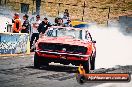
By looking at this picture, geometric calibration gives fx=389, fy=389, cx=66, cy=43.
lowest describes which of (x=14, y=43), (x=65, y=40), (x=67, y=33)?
(x=14, y=43)

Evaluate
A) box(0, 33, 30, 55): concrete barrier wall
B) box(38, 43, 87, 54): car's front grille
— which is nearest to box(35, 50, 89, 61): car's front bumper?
box(38, 43, 87, 54): car's front grille

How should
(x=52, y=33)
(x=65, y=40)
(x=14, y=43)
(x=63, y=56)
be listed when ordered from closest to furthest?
(x=63, y=56)
(x=65, y=40)
(x=52, y=33)
(x=14, y=43)

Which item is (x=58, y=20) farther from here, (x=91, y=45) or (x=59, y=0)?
(x=59, y=0)

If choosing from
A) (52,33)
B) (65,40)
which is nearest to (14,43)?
(52,33)

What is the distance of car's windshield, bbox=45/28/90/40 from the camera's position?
44.7 ft

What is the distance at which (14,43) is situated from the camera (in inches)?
693

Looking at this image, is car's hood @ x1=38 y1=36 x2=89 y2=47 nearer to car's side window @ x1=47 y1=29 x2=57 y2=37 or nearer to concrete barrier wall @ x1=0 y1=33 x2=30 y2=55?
car's side window @ x1=47 y1=29 x2=57 y2=37

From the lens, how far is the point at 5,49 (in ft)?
55.4

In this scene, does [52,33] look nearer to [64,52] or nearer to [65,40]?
[65,40]

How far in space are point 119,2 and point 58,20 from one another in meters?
33.2

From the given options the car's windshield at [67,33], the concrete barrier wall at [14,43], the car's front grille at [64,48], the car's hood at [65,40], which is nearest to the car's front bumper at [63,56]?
the car's front grille at [64,48]

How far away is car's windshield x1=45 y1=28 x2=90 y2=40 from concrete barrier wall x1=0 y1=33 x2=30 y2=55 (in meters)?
3.57

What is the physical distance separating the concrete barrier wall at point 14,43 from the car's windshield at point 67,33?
3570mm

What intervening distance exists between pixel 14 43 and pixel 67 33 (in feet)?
14.8
